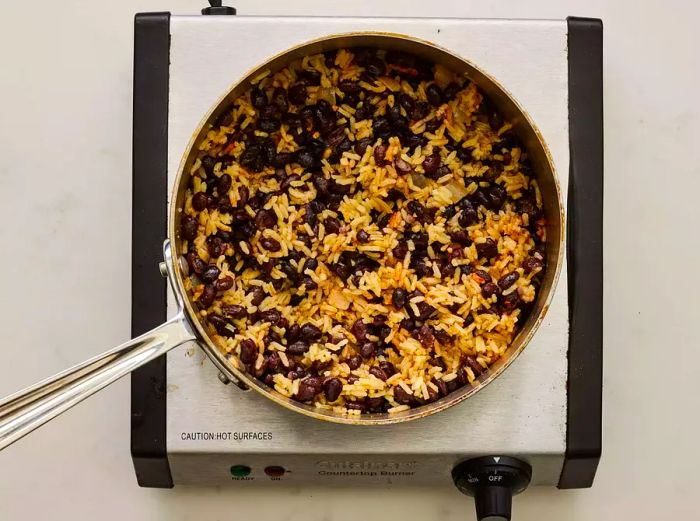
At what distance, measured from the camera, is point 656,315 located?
4.83 ft

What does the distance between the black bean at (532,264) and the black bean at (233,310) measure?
1.37 feet

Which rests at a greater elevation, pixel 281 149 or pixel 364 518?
pixel 281 149

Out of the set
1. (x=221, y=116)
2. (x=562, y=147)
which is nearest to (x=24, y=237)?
(x=221, y=116)

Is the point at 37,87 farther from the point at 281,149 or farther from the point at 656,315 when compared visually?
the point at 656,315

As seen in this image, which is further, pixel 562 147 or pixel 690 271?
pixel 690 271

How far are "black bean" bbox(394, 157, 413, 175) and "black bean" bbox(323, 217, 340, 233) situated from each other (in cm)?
12

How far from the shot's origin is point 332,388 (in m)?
1.18

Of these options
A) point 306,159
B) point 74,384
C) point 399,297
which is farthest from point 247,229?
point 74,384

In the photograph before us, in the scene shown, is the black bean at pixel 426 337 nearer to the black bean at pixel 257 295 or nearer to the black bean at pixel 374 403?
the black bean at pixel 374 403

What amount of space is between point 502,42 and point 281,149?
0.38m

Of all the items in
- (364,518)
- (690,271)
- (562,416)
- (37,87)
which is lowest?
(364,518)

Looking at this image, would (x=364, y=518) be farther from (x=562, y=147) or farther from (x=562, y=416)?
(x=562, y=147)

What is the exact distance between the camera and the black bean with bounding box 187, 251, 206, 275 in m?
1.19

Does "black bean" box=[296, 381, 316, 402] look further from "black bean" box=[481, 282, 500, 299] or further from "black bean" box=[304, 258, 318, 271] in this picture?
"black bean" box=[481, 282, 500, 299]
